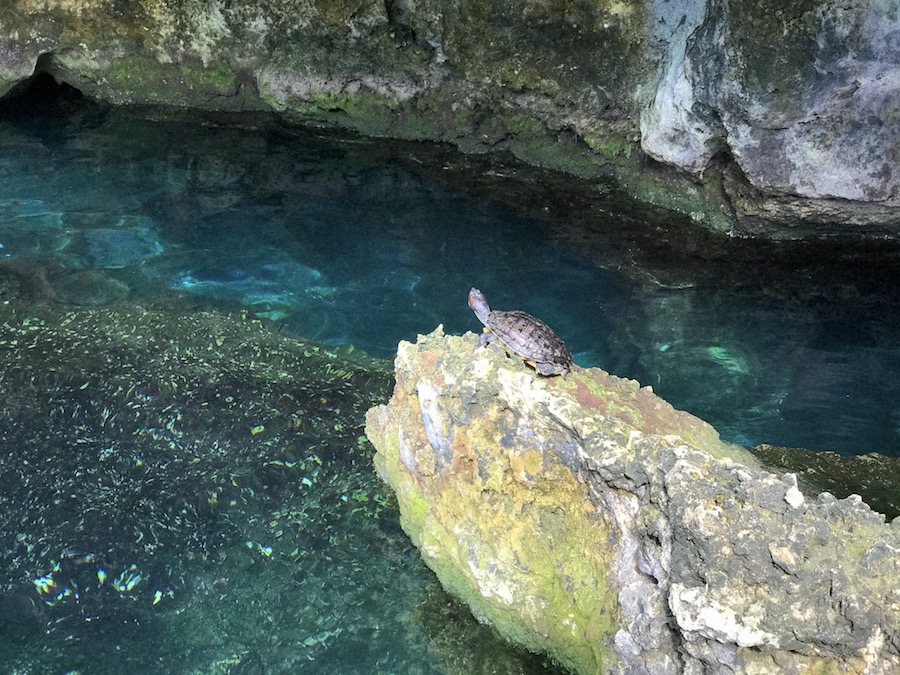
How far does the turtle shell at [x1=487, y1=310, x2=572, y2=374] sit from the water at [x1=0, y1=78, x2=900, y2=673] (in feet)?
3.38

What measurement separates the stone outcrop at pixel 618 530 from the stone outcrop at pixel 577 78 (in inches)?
125

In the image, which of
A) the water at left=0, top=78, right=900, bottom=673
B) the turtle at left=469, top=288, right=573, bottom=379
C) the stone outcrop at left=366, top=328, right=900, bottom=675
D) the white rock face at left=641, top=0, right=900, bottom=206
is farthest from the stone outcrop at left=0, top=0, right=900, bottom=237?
the stone outcrop at left=366, top=328, right=900, bottom=675

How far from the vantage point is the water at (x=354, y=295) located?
3723 mm

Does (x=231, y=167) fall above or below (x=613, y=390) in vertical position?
below

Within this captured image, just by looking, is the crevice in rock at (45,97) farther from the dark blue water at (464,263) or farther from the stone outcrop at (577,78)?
the dark blue water at (464,263)

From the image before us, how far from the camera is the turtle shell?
152 inches

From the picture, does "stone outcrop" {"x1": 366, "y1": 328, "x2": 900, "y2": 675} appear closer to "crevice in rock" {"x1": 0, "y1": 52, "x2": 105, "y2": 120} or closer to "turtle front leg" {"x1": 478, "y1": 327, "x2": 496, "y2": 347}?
"turtle front leg" {"x1": 478, "y1": 327, "x2": 496, "y2": 347}

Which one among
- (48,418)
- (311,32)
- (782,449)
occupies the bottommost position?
(48,418)

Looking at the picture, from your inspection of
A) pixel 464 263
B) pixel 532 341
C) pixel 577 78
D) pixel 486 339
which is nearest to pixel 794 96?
pixel 577 78

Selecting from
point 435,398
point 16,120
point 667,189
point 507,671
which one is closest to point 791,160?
point 667,189

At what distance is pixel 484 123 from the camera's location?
8180 mm

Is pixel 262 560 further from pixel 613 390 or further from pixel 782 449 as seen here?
pixel 782 449

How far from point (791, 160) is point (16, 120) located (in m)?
7.61

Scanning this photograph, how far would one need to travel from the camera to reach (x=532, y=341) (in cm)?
402
